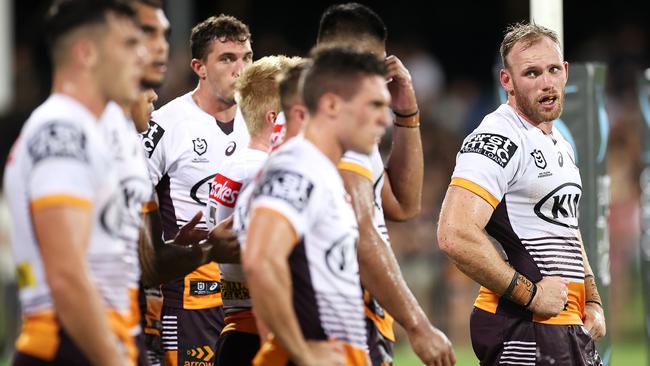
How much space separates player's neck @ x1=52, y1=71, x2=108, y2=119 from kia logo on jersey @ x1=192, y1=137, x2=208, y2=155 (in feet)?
9.45

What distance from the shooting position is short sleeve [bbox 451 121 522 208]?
6391 mm

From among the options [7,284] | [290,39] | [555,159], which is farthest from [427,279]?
[555,159]

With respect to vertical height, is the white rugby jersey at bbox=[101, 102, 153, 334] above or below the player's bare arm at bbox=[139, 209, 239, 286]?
above

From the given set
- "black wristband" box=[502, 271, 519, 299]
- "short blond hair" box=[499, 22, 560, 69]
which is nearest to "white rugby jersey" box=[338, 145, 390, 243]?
"black wristband" box=[502, 271, 519, 299]

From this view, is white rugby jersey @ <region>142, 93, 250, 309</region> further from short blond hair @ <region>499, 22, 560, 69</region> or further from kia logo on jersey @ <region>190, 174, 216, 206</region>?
short blond hair @ <region>499, 22, 560, 69</region>

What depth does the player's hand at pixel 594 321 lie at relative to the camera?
674 cm

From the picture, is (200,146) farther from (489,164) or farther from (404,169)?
(489,164)

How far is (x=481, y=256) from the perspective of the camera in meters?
6.32

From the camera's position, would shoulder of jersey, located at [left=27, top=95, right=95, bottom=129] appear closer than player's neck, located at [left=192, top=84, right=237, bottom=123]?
Yes

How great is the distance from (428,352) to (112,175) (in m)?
1.60

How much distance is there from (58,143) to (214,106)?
3.42m

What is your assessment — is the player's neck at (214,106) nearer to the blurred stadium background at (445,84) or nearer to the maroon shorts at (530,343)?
the maroon shorts at (530,343)

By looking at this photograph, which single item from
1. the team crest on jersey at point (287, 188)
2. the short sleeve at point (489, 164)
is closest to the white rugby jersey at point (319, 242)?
the team crest on jersey at point (287, 188)

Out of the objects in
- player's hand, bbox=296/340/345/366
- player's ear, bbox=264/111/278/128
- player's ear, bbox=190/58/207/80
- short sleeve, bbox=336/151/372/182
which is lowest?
player's hand, bbox=296/340/345/366
